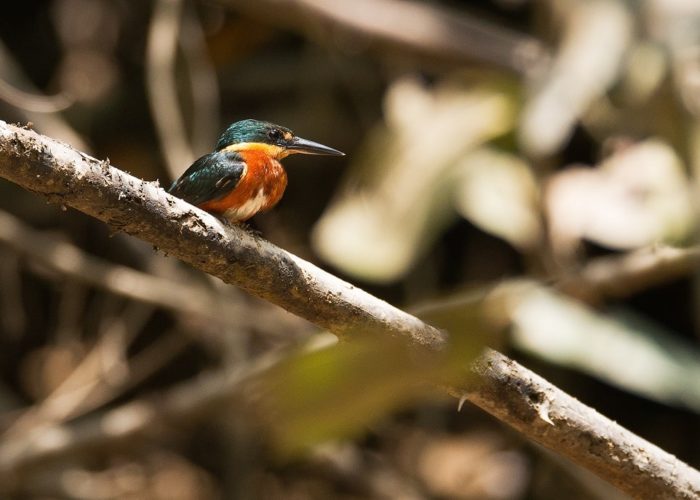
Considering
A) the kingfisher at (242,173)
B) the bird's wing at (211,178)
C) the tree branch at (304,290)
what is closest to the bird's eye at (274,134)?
the kingfisher at (242,173)

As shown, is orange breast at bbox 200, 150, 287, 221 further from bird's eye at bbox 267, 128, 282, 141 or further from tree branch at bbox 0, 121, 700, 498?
tree branch at bbox 0, 121, 700, 498

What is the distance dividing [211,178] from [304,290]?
20.6 inches

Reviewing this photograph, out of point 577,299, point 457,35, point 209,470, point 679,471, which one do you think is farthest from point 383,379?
point 209,470

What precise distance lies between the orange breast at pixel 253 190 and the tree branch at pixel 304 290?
45cm

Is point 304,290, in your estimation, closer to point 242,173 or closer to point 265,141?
point 242,173

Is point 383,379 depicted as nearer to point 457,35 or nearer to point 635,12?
point 635,12

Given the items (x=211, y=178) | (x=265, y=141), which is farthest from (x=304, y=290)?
(x=265, y=141)

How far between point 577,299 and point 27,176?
8.70ft

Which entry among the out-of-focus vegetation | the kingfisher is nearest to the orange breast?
the kingfisher

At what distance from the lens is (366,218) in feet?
10.00

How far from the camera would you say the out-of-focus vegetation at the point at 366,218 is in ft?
10.2

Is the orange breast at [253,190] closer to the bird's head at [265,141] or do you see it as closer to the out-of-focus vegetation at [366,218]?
the bird's head at [265,141]

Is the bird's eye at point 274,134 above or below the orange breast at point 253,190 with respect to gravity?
above

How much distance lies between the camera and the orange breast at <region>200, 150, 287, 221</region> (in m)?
1.84
